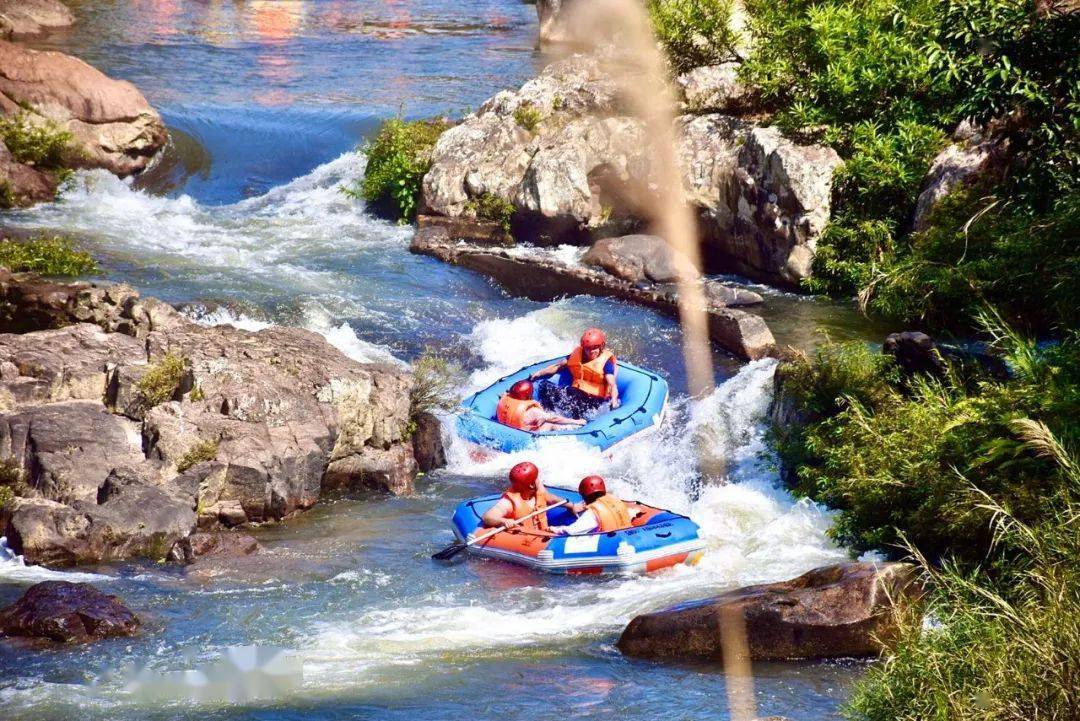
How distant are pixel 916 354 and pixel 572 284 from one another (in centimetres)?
652

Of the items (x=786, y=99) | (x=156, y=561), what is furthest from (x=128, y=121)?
(x=156, y=561)

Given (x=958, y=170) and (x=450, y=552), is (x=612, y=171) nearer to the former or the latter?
(x=958, y=170)

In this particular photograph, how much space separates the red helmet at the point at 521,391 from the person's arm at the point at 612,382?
86 cm

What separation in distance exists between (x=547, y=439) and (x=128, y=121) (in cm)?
1202

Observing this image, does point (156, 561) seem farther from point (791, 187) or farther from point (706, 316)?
point (791, 187)

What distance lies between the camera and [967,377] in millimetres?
10812

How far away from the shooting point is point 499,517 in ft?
35.3

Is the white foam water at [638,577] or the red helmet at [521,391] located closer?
the white foam water at [638,577]

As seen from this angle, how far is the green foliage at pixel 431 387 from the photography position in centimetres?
1302

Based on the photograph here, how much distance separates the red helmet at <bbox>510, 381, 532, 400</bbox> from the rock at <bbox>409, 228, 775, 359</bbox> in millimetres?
2858

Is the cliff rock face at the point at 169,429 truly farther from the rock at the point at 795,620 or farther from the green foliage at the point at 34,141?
the green foliage at the point at 34,141

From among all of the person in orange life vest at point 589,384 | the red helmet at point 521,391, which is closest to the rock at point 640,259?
the person in orange life vest at point 589,384

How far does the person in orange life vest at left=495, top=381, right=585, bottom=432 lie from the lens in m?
13.0

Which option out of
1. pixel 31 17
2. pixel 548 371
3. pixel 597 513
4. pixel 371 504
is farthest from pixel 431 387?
pixel 31 17
